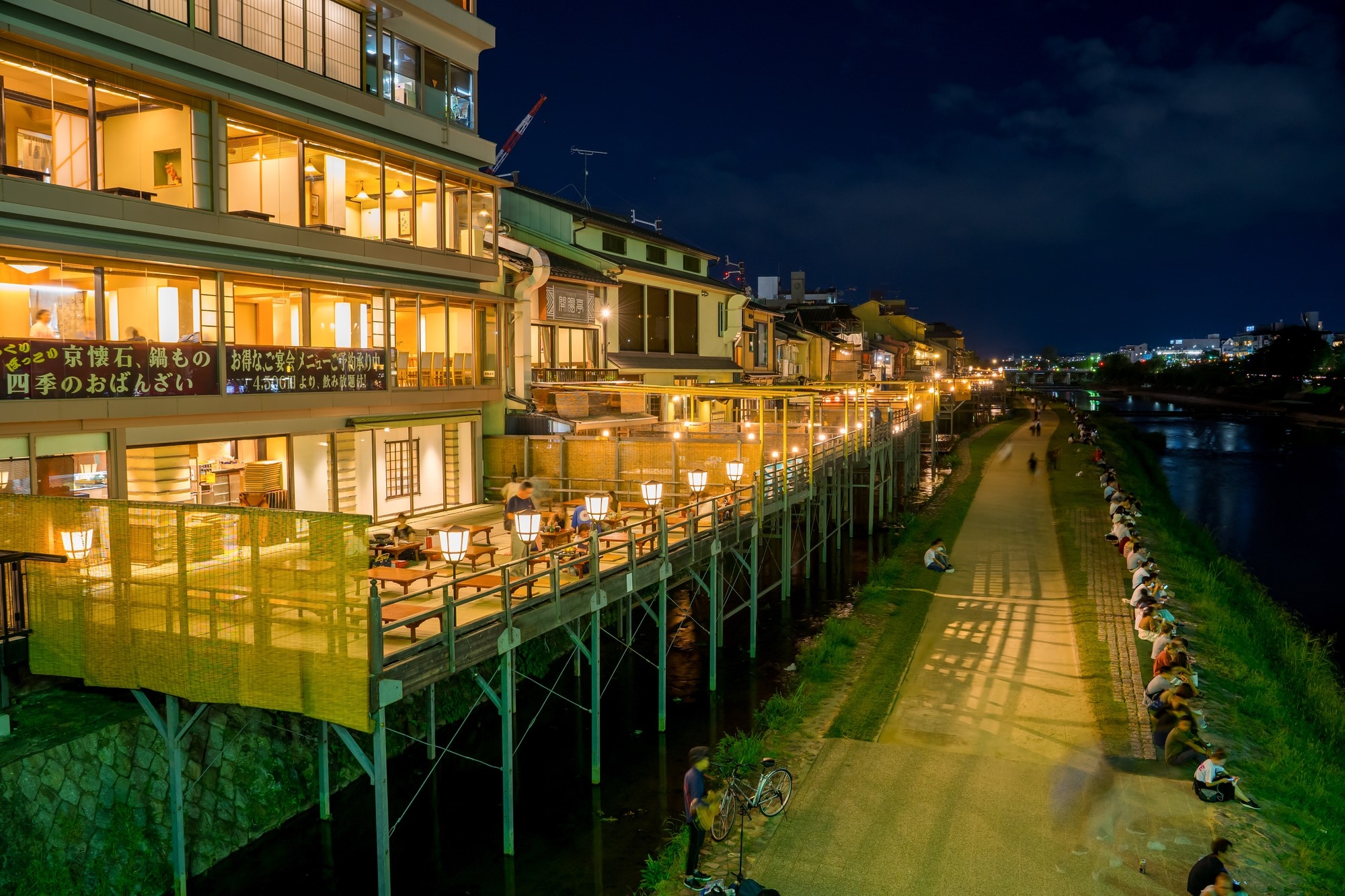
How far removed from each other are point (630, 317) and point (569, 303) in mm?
6435

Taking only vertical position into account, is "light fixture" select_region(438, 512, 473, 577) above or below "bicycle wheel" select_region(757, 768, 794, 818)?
above

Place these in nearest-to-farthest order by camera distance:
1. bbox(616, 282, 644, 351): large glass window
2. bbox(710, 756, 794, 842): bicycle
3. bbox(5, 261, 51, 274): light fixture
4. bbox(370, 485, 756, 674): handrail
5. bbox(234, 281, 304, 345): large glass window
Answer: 1. bbox(370, 485, 756, 674): handrail
2. bbox(710, 756, 794, 842): bicycle
3. bbox(5, 261, 51, 274): light fixture
4. bbox(234, 281, 304, 345): large glass window
5. bbox(616, 282, 644, 351): large glass window

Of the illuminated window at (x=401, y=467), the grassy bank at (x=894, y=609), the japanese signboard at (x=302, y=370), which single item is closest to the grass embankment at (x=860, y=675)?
the grassy bank at (x=894, y=609)

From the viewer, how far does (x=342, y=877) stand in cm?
1280

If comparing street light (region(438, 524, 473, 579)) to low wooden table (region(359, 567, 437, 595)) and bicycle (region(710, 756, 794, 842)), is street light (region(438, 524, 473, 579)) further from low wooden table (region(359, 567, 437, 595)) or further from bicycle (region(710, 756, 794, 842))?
bicycle (region(710, 756, 794, 842))

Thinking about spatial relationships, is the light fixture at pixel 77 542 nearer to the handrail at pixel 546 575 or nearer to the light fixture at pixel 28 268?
the handrail at pixel 546 575

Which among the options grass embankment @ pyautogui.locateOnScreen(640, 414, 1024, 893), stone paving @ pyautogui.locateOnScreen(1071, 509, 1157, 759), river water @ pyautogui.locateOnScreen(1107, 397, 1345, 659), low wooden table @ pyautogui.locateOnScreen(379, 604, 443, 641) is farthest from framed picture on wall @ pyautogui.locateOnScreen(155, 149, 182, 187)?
river water @ pyautogui.locateOnScreen(1107, 397, 1345, 659)

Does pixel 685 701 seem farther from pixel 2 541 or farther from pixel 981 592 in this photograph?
pixel 2 541

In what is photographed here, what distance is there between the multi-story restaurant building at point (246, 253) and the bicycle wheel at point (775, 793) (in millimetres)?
13220

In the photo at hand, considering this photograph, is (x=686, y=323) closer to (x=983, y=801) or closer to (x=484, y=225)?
(x=484, y=225)

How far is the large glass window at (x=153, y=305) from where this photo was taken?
17.8 metres

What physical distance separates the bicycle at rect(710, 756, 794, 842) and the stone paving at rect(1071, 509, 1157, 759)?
6219 mm

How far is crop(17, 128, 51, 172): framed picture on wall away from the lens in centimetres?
1647

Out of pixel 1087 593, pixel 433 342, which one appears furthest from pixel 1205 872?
pixel 433 342
